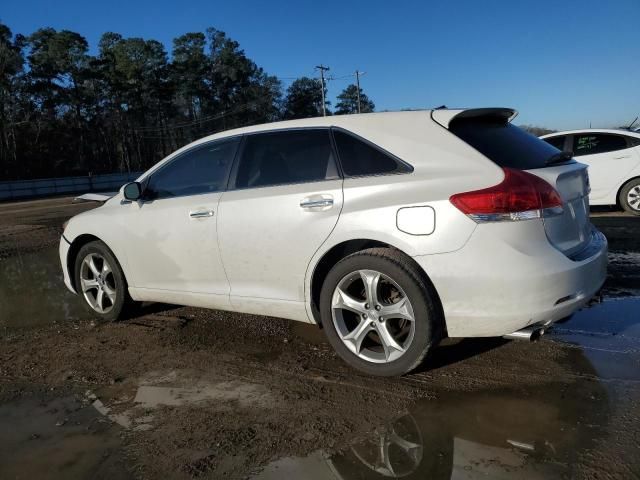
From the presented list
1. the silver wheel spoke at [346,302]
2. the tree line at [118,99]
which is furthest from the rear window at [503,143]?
the tree line at [118,99]

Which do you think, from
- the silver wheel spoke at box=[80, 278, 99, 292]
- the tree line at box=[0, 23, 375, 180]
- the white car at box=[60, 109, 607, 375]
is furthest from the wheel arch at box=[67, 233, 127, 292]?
the tree line at box=[0, 23, 375, 180]

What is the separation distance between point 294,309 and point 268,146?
49.8 inches

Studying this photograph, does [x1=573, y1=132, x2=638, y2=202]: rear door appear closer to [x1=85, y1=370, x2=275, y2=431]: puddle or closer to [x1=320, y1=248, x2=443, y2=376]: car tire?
[x1=320, y1=248, x2=443, y2=376]: car tire

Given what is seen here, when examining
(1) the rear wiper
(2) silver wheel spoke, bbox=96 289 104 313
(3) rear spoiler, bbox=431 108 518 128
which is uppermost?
(3) rear spoiler, bbox=431 108 518 128

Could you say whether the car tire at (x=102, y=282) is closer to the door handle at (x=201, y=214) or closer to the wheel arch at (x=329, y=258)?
the door handle at (x=201, y=214)

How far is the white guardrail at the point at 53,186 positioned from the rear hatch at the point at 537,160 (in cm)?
3184

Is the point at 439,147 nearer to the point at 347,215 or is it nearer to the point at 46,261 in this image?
the point at 347,215

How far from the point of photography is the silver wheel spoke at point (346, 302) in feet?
11.0

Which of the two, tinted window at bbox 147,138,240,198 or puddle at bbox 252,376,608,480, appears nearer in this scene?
puddle at bbox 252,376,608,480

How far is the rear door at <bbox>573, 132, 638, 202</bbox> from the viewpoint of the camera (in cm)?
927

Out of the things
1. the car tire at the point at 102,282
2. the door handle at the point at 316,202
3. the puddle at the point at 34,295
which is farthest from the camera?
the puddle at the point at 34,295

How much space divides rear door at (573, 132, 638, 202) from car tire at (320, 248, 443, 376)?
753 centimetres

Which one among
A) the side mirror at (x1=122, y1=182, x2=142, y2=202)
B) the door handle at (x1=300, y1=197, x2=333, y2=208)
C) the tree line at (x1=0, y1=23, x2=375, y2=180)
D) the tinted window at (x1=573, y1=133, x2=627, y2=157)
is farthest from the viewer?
the tree line at (x1=0, y1=23, x2=375, y2=180)

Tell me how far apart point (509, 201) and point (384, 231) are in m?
0.73
